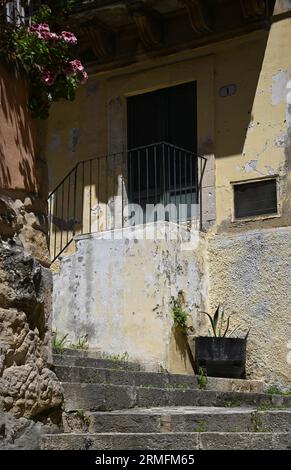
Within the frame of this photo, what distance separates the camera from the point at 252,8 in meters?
10.9

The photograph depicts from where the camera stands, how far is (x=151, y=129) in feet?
38.9

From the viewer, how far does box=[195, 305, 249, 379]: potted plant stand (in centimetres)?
995

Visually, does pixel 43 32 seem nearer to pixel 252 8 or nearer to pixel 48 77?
pixel 48 77

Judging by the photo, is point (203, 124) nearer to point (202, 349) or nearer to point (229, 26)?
point (229, 26)

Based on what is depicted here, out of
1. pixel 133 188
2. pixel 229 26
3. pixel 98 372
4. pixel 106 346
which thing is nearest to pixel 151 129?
pixel 133 188

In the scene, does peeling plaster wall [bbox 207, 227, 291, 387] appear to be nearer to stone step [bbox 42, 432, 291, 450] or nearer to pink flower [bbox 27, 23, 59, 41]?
stone step [bbox 42, 432, 291, 450]

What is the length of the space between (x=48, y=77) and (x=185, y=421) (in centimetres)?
243

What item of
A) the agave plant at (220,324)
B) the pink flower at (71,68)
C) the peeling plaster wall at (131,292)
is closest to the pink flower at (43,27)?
the pink flower at (71,68)

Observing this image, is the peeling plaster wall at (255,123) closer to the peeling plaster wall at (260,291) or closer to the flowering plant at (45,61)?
the peeling plaster wall at (260,291)

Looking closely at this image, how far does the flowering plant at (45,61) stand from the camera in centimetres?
508

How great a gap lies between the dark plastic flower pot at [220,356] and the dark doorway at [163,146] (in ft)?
6.20

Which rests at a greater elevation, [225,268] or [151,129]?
[151,129]
